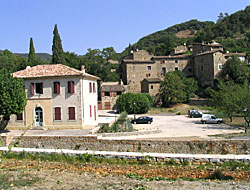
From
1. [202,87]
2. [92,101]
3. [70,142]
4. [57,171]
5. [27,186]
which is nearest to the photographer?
[27,186]

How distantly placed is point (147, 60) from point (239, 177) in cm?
5254

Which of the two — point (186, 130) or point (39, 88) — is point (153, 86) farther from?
point (39, 88)

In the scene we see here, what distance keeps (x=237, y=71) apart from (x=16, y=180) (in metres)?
53.2

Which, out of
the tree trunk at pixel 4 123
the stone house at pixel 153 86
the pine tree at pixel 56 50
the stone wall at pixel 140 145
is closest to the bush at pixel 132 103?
the stone house at pixel 153 86

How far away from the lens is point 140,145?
683 inches

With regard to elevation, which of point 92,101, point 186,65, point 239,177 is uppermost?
point 186,65

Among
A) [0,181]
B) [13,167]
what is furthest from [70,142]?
[0,181]

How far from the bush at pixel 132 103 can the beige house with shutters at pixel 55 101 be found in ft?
62.8

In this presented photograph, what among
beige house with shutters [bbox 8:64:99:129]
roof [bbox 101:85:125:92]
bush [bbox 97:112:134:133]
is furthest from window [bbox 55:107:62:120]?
roof [bbox 101:85:125:92]

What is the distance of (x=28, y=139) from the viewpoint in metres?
19.7

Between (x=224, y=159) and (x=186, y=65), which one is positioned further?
(x=186, y=65)

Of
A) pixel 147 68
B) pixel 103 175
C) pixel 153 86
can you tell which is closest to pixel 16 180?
pixel 103 175

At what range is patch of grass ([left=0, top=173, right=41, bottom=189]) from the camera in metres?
10.5

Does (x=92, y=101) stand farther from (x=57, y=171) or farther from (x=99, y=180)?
(x=99, y=180)
